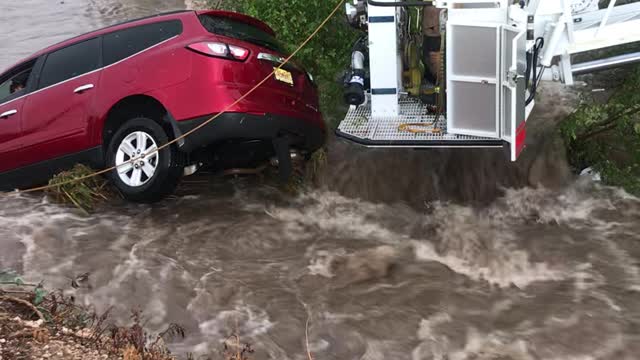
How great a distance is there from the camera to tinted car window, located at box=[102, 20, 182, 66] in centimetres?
596

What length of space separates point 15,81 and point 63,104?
40.5 inches

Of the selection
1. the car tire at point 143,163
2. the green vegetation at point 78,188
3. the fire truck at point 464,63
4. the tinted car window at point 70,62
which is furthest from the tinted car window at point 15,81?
the fire truck at point 464,63

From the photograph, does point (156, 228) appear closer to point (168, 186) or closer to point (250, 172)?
point (168, 186)

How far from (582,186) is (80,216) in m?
4.91

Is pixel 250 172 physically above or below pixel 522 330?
above

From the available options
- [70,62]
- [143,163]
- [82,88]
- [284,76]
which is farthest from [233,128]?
[70,62]

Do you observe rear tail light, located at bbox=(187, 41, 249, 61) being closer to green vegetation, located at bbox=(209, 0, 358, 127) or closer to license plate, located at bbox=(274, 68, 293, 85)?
license plate, located at bbox=(274, 68, 293, 85)

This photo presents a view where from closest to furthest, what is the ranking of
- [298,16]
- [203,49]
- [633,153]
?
[203,49] < [633,153] < [298,16]

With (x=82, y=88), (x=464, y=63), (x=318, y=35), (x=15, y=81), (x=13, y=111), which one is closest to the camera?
(x=464, y=63)

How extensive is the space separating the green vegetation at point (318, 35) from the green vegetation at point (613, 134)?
8.88ft

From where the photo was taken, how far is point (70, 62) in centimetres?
660

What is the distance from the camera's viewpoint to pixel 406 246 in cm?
584

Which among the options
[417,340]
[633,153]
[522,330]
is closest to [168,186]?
[417,340]

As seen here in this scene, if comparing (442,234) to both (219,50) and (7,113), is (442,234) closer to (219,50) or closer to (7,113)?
(219,50)
